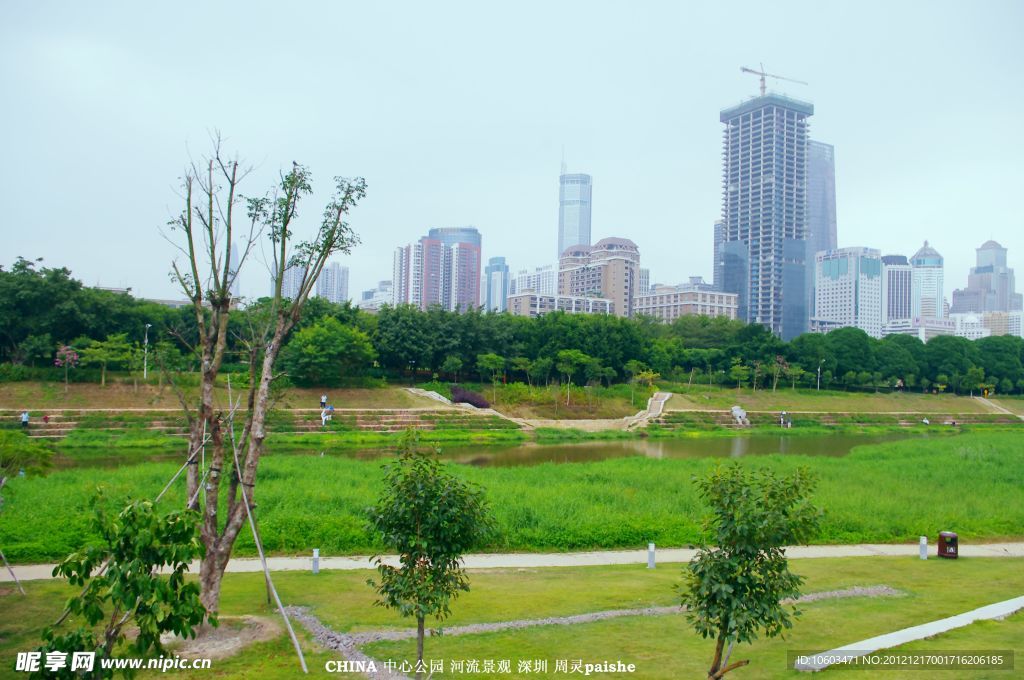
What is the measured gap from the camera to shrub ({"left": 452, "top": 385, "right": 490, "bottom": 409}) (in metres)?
54.7

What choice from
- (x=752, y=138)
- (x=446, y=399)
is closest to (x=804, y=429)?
(x=446, y=399)

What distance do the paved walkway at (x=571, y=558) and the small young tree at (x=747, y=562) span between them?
7.84 meters

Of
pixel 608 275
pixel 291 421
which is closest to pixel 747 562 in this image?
pixel 291 421

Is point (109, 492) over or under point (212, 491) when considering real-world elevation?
under

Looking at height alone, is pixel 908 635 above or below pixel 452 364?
below

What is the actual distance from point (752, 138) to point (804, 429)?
158882mm

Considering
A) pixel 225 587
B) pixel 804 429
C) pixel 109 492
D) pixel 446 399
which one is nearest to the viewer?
pixel 225 587

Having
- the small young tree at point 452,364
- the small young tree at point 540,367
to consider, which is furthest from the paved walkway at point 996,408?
the small young tree at point 452,364

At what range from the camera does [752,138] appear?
651 feet

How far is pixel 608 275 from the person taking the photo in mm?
170125

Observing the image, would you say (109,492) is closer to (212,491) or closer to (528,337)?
(212,491)

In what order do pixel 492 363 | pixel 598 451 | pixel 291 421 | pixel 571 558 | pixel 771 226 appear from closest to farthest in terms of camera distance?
pixel 571 558
pixel 598 451
pixel 291 421
pixel 492 363
pixel 771 226

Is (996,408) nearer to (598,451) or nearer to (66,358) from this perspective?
(598,451)

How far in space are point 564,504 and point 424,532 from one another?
11820 millimetres
